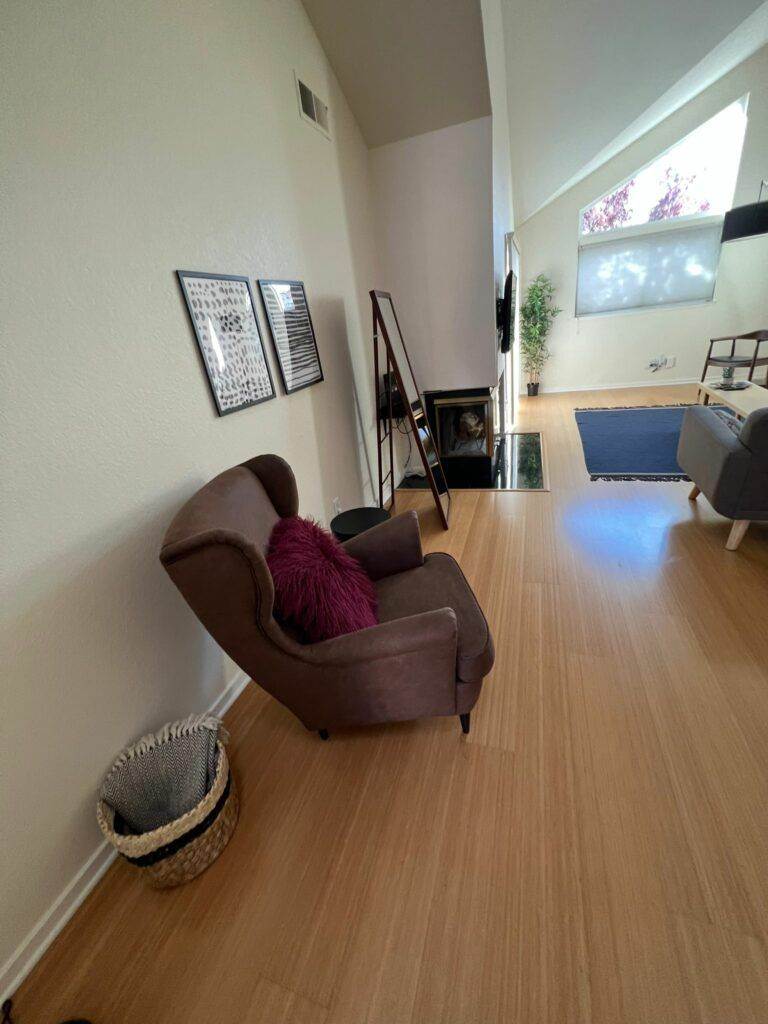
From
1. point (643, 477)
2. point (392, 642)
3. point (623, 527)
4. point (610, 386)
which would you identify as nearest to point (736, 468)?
point (623, 527)

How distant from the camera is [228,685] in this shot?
1.70m

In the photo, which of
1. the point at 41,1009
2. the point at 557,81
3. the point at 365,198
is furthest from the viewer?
the point at 557,81

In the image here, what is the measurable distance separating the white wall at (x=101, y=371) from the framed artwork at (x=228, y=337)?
1.9 inches

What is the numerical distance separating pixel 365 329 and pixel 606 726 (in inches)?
110

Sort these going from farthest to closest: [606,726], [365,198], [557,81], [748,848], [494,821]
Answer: [557,81]
[365,198]
[606,726]
[494,821]
[748,848]

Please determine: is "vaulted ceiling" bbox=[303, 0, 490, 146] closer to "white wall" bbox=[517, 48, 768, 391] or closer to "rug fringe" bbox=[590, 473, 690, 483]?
"rug fringe" bbox=[590, 473, 690, 483]

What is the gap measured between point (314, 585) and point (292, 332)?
1.43 meters

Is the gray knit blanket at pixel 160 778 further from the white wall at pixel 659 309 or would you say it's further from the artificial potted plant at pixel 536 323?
the white wall at pixel 659 309

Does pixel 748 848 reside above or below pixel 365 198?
below

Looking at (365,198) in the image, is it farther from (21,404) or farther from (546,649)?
(546,649)

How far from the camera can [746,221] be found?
4.07 meters

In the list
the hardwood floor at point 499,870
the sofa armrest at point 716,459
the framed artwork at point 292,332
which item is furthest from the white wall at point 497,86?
the hardwood floor at point 499,870

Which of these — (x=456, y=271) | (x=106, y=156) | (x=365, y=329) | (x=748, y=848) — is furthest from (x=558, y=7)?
(x=748, y=848)

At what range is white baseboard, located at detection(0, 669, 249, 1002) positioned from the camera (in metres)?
0.99
